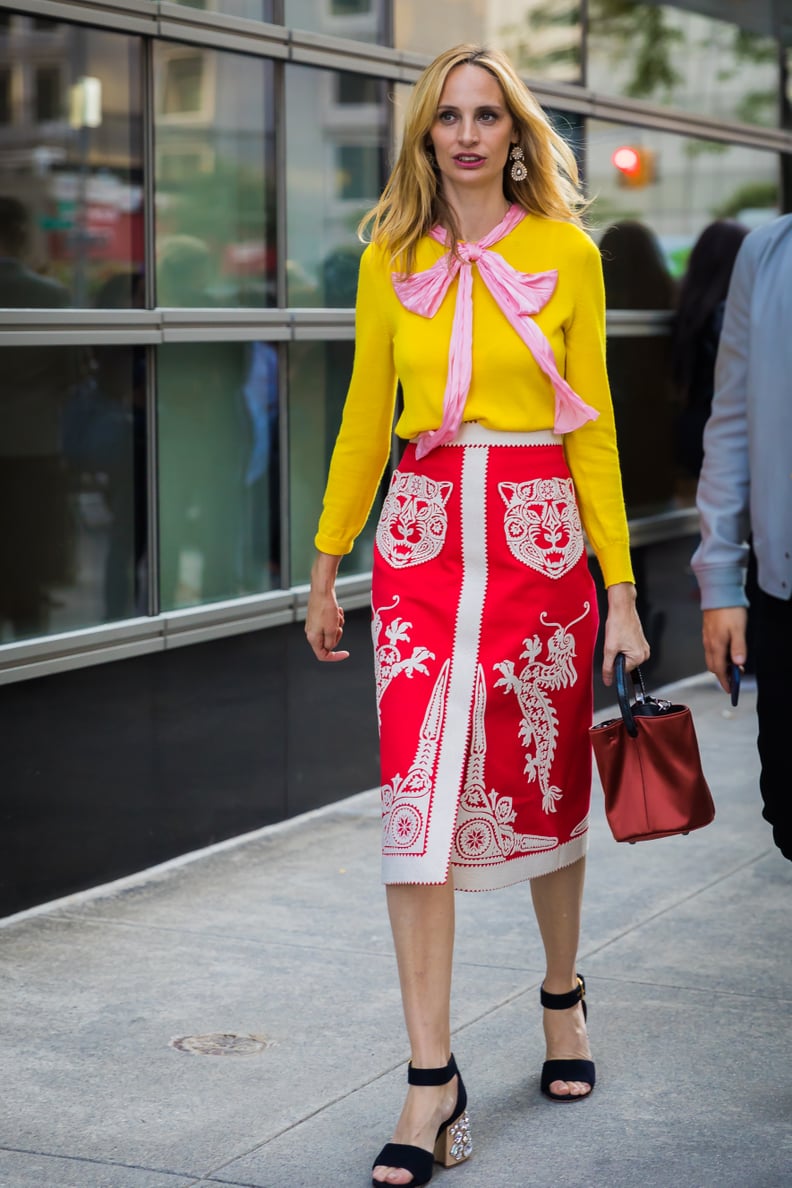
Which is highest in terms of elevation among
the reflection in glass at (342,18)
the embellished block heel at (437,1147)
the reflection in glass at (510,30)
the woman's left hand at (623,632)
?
the reflection in glass at (510,30)

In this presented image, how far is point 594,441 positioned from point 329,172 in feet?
10.3

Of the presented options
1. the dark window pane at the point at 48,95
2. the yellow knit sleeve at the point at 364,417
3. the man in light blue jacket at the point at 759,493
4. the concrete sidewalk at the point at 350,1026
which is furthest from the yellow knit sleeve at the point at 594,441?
the dark window pane at the point at 48,95

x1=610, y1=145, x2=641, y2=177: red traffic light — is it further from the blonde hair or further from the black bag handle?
the black bag handle

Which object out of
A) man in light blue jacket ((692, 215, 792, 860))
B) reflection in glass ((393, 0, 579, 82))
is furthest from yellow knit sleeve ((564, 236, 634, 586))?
reflection in glass ((393, 0, 579, 82))

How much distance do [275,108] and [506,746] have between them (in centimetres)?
324

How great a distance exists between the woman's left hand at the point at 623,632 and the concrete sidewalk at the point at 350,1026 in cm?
94

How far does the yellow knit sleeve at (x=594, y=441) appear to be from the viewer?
3.80m

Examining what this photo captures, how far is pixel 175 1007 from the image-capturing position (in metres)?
4.57

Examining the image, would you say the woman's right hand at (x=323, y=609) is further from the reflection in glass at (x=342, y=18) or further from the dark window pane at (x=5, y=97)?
the reflection in glass at (x=342, y=18)

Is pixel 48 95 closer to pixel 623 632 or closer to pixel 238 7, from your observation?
pixel 238 7

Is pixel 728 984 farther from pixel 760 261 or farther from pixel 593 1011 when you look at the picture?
pixel 760 261

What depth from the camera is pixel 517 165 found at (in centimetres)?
386

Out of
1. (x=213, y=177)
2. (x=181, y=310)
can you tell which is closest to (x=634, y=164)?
(x=213, y=177)

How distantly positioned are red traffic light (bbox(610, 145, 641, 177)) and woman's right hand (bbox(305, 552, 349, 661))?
518 centimetres
